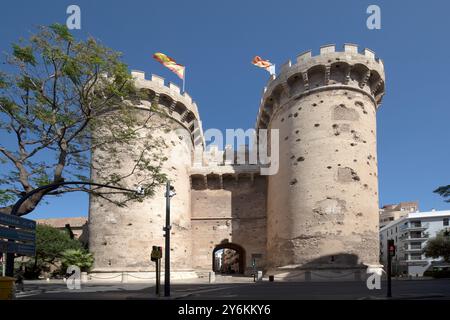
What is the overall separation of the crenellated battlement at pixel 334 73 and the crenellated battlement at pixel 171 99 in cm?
773

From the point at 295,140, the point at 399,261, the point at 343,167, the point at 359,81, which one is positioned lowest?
the point at 399,261

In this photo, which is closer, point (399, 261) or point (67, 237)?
point (67, 237)

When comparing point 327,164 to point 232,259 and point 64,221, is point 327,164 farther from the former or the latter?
point 64,221

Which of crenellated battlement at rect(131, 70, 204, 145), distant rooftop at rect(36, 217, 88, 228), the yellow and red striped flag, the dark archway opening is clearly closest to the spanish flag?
crenellated battlement at rect(131, 70, 204, 145)

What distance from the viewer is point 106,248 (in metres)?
29.2

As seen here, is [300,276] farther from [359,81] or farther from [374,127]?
[359,81]

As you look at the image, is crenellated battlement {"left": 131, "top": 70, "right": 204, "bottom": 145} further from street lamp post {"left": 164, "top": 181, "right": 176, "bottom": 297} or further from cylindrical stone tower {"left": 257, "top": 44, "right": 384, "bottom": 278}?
street lamp post {"left": 164, "top": 181, "right": 176, "bottom": 297}

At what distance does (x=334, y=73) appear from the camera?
1162 inches

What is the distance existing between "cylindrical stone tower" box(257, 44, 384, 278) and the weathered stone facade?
0.06 meters

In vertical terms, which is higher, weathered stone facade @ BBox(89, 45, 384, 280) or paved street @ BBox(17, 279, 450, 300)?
weathered stone facade @ BBox(89, 45, 384, 280)

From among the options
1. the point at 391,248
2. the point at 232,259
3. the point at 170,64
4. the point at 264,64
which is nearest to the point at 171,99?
the point at 170,64

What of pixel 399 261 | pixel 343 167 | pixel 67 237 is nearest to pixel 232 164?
pixel 343 167

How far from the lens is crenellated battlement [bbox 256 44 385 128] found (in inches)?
1142
